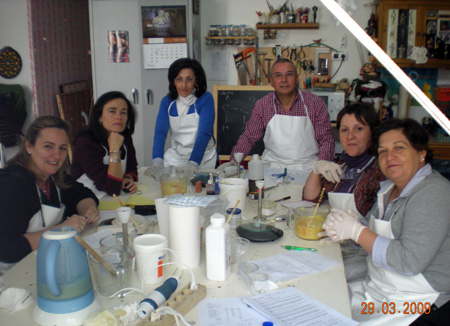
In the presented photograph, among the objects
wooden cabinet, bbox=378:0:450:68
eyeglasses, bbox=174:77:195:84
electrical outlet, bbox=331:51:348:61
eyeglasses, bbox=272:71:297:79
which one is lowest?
eyeglasses, bbox=174:77:195:84

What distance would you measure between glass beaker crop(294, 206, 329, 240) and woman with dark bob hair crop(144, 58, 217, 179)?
4.34 ft

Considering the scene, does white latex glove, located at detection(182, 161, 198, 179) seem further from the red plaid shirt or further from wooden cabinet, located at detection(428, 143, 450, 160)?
wooden cabinet, located at detection(428, 143, 450, 160)

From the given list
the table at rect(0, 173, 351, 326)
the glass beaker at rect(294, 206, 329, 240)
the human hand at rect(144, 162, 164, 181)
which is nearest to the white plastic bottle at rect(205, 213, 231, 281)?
the table at rect(0, 173, 351, 326)

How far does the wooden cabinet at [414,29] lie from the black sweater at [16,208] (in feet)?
12.8

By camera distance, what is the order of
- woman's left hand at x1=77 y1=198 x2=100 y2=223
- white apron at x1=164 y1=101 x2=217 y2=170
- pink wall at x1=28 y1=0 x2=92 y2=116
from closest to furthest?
woman's left hand at x1=77 y1=198 x2=100 y2=223, white apron at x1=164 y1=101 x2=217 y2=170, pink wall at x1=28 y1=0 x2=92 y2=116

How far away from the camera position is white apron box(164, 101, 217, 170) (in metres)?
3.14

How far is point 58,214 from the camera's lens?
180 centimetres

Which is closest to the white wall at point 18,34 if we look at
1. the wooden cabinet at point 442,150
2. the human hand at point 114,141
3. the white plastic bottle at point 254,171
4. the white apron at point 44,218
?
the human hand at point 114,141

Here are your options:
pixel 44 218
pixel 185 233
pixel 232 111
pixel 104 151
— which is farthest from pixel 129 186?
pixel 232 111

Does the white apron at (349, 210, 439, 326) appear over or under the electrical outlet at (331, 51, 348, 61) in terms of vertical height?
under

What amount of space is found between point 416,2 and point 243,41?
1.87 meters

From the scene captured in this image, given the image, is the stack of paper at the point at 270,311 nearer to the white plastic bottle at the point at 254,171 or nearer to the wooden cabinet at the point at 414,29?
the white plastic bottle at the point at 254,171

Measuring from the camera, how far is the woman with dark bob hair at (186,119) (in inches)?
117

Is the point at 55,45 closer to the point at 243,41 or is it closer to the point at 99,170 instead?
the point at 243,41
